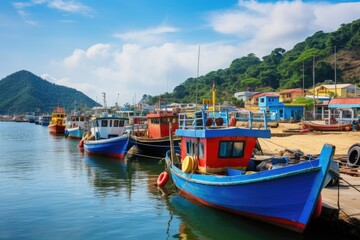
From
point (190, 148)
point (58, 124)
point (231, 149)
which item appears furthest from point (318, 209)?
point (58, 124)

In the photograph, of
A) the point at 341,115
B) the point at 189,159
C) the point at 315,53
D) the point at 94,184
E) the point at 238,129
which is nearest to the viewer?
the point at 238,129

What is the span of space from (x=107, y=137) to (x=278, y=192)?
23807 millimetres

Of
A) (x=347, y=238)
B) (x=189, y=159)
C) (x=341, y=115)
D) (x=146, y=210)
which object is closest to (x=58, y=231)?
(x=146, y=210)

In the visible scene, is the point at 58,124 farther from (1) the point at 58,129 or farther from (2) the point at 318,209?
(2) the point at 318,209

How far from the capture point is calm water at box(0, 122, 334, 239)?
11.3 metres

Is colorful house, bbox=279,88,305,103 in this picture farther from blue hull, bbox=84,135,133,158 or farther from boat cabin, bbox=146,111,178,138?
blue hull, bbox=84,135,133,158

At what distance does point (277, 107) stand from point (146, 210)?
1895 inches

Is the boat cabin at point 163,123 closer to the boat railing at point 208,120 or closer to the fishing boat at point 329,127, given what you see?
the boat railing at point 208,120

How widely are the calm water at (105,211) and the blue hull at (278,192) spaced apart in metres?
0.52

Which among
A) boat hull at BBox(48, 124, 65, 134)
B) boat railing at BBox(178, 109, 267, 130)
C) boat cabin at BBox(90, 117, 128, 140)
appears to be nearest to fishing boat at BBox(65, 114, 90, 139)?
boat hull at BBox(48, 124, 65, 134)

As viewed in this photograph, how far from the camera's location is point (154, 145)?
27.8 metres

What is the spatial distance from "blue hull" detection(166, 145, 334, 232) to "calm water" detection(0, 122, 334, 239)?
520mm

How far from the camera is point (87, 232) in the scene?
454 inches

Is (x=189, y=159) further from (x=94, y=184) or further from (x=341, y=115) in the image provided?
(x=341, y=115)
